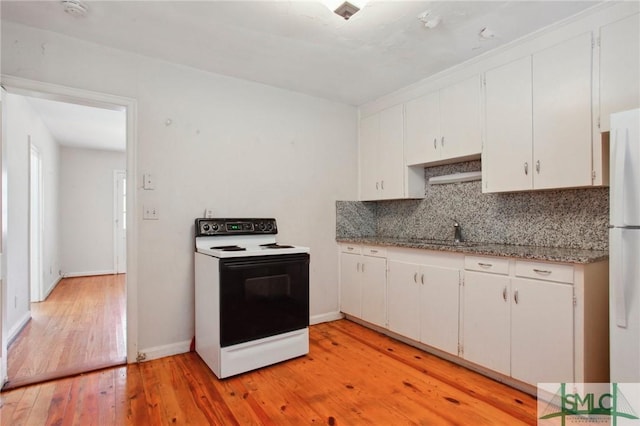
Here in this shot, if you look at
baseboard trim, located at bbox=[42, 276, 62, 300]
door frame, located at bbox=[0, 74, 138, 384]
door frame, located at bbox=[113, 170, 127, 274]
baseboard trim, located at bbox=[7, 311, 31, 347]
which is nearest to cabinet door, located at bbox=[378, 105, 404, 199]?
door frame, located at bbox=[0, 74, 138, 384]

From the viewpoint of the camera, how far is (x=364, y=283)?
3.36 m

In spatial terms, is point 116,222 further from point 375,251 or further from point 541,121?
Result: point 541,121

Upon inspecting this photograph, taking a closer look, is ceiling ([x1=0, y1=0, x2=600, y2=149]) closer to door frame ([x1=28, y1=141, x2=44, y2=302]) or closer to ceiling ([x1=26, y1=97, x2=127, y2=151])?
ceiling ([x1=26, y1=97, x2=127, y2=151])

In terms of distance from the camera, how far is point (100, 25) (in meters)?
2.22

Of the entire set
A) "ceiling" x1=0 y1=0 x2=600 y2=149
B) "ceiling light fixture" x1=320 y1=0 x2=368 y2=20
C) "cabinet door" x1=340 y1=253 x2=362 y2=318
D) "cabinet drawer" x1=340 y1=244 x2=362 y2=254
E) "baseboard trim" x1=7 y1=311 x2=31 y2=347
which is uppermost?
"ceiling" x1=0 y1=0 x2=600 y2=149

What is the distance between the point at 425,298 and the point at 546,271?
0.95 metres

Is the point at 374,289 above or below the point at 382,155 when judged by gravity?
below

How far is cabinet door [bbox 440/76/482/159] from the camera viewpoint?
8.82 ft

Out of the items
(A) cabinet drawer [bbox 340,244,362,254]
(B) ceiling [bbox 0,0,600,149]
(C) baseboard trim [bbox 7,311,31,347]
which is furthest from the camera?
(A) cabinet drawer [bbox 340,244,362,254]

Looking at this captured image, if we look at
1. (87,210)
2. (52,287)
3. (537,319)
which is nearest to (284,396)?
(537,319)

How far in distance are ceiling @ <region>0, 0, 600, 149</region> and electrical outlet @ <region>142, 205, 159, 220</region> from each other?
1204mm

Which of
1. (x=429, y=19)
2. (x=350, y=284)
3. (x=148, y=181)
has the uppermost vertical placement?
(x=429, y=19)

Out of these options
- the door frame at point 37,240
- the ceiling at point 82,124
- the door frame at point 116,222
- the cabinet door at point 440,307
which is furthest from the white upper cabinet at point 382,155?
the door frame at point 116,222

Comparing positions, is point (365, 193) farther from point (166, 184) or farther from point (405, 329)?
point (166, 184)
